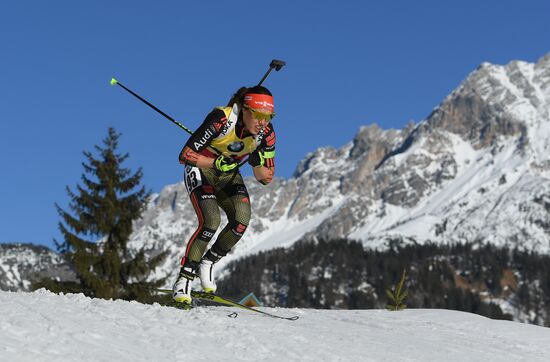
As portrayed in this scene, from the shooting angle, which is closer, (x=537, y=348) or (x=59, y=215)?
(x=537, y=348)

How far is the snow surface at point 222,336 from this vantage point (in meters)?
7.16

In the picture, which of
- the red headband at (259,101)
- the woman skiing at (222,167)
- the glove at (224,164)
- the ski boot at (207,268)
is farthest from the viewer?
the ski boot at (207,268)

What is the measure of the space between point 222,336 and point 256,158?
3.39 m

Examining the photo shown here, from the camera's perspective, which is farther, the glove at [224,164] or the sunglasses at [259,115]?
the glove at [224,164]

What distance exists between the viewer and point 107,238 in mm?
29047

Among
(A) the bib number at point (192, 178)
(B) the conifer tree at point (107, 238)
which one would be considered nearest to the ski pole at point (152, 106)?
(A) the bib number at point (192, 178)

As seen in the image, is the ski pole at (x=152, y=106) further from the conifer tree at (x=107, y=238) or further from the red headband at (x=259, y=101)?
the conifer tree at (x=107, y=238)

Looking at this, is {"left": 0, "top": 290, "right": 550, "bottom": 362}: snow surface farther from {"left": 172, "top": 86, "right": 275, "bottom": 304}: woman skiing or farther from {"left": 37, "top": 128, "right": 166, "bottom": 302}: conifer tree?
{"left": 37, "top": 128, "right": 166, "bottom": 302}: conifer tree

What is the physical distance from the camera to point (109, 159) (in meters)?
32.0

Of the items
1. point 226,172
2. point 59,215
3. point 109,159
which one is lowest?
point 226,172

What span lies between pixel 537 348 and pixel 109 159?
2345 centimetres

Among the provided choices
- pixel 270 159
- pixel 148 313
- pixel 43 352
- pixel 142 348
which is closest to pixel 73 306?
pixel 148 313

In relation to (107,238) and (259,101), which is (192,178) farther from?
(107,238)

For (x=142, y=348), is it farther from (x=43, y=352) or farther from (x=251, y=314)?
(x=251, y=314)
